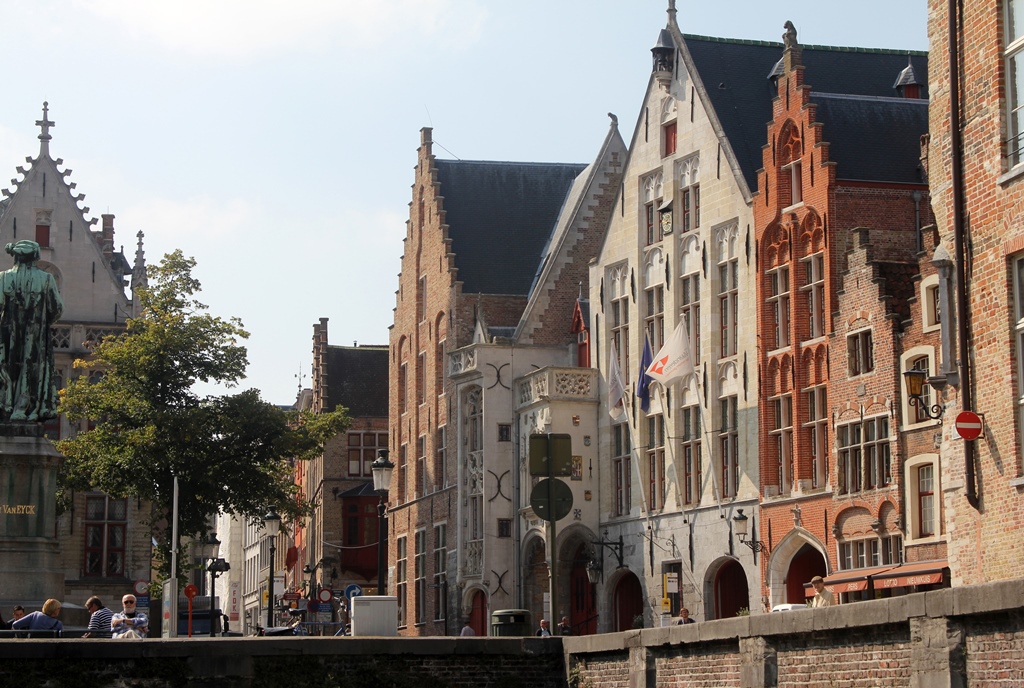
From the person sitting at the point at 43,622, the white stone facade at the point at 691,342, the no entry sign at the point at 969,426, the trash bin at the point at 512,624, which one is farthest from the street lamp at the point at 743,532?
the person sitting at the point at 43,622

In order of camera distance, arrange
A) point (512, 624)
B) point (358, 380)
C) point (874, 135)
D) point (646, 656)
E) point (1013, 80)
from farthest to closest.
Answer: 1. point (358, 380)
2. point (874, 135)
3. point (512, 624)
4. point (1013, 80)
5. point (646, 656)

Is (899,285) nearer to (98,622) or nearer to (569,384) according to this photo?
(569,384)

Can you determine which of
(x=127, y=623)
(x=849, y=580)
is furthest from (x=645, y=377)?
(x=127, y=623)

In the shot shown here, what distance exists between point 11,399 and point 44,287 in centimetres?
209

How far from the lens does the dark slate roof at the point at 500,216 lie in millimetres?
53969

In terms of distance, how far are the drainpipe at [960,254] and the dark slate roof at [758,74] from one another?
702 inches

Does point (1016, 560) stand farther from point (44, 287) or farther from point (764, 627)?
point (44, 287)

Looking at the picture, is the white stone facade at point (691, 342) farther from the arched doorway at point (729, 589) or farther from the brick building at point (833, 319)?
the brick building at point (833, 319)

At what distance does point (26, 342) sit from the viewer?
3073cm

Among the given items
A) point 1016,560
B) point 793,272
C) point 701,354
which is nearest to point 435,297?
point 701,354

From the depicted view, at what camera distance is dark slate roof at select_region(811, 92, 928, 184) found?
36406 millimetres

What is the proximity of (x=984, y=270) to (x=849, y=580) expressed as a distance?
1311 centimetres

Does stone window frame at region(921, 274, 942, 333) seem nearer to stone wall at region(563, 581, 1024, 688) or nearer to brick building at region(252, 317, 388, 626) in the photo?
stone wall at region(563, 581, 1024, 688)

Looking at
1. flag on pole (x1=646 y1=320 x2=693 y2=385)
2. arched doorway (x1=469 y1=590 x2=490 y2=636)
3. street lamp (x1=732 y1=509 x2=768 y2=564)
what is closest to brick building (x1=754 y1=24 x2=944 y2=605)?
street lamp (x1=732 y1=509 x2=768 y2=564)
